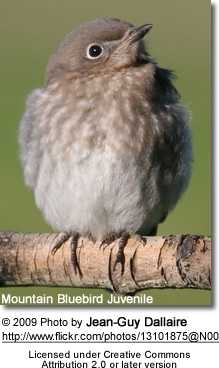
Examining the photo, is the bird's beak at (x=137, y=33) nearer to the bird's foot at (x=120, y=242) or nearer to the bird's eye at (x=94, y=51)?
the bird's eye at (x=94, y=51)

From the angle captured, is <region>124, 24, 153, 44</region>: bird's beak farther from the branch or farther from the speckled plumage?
the branch

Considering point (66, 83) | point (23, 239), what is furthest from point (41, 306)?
point (66, 83)

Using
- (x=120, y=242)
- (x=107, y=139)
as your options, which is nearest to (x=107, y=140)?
(x=107, y=139)

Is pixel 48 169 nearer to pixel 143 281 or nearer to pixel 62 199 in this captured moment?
pixel 62 199

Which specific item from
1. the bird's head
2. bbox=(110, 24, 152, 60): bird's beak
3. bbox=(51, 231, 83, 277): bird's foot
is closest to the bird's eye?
the bird's head

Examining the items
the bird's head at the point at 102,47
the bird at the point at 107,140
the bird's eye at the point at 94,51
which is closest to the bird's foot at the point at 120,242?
the bird at the point at 107,140

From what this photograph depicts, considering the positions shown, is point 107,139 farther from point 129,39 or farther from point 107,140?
point 129,39
